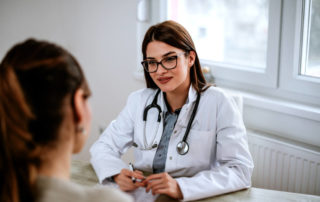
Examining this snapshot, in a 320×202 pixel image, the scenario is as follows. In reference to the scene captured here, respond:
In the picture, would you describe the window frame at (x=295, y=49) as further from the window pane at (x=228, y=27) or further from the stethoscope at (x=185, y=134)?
the stethoscope at (x=185, y=134)

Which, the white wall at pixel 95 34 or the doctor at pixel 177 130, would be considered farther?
the white wall at pixel 95 34

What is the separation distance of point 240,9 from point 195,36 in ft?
1.27

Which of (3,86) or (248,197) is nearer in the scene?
(3,86)

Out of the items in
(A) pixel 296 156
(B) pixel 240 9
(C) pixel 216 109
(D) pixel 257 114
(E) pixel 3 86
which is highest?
(B) pixel 240 9

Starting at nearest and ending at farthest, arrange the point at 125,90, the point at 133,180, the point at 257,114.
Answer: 1. the point at 133,180
2. the point at 257,114
3. the point at 125,90

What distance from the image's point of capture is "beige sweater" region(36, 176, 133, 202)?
0.75 meters

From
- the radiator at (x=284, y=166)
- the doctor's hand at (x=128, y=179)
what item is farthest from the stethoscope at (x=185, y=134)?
the radiator at (x=284, y=166)

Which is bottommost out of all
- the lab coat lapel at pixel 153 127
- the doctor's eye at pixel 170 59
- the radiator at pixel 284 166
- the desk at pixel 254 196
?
the radiator at pixel 284 166

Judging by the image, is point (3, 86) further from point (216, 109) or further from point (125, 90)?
point (125, 90)

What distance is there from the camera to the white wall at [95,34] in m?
2.90

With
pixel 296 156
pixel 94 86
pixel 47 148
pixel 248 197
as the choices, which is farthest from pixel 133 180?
→ pixel 94 86

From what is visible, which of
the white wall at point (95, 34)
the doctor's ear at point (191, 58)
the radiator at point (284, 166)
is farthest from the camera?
the white wall at point (95, 34)

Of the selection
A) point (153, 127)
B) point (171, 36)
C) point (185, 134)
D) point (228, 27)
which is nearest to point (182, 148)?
point (185, 134)

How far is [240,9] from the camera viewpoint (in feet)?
7.85
